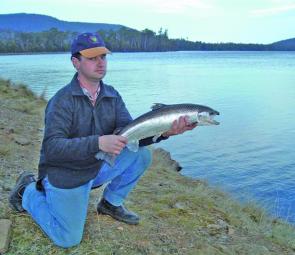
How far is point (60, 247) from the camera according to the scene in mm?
4730

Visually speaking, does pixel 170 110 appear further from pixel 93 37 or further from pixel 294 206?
pixel 294 206

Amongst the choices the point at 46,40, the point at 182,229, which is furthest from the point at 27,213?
the point at 46,40

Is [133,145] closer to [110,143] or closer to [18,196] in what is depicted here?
[110,143]

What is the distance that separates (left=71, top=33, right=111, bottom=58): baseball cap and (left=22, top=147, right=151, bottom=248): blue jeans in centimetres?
109

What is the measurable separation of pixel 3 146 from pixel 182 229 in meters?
3.86

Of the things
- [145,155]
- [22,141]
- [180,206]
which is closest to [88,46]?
[145,155]

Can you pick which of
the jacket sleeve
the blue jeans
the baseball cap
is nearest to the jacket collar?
the jacket sleeve

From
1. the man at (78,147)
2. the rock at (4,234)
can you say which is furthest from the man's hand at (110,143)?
the rock at (4,234)

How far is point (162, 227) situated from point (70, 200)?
4.48 ft

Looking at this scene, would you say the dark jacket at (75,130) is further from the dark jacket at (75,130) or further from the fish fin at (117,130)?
the fish fin at (117,130)

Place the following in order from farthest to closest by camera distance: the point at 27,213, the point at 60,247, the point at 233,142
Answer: the point at 233,142, the point at 27,213, the point at 60,247

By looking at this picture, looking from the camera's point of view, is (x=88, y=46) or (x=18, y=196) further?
(x=18, y=196)

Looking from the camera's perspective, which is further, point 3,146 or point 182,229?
point 3,146

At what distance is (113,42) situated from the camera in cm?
16038
